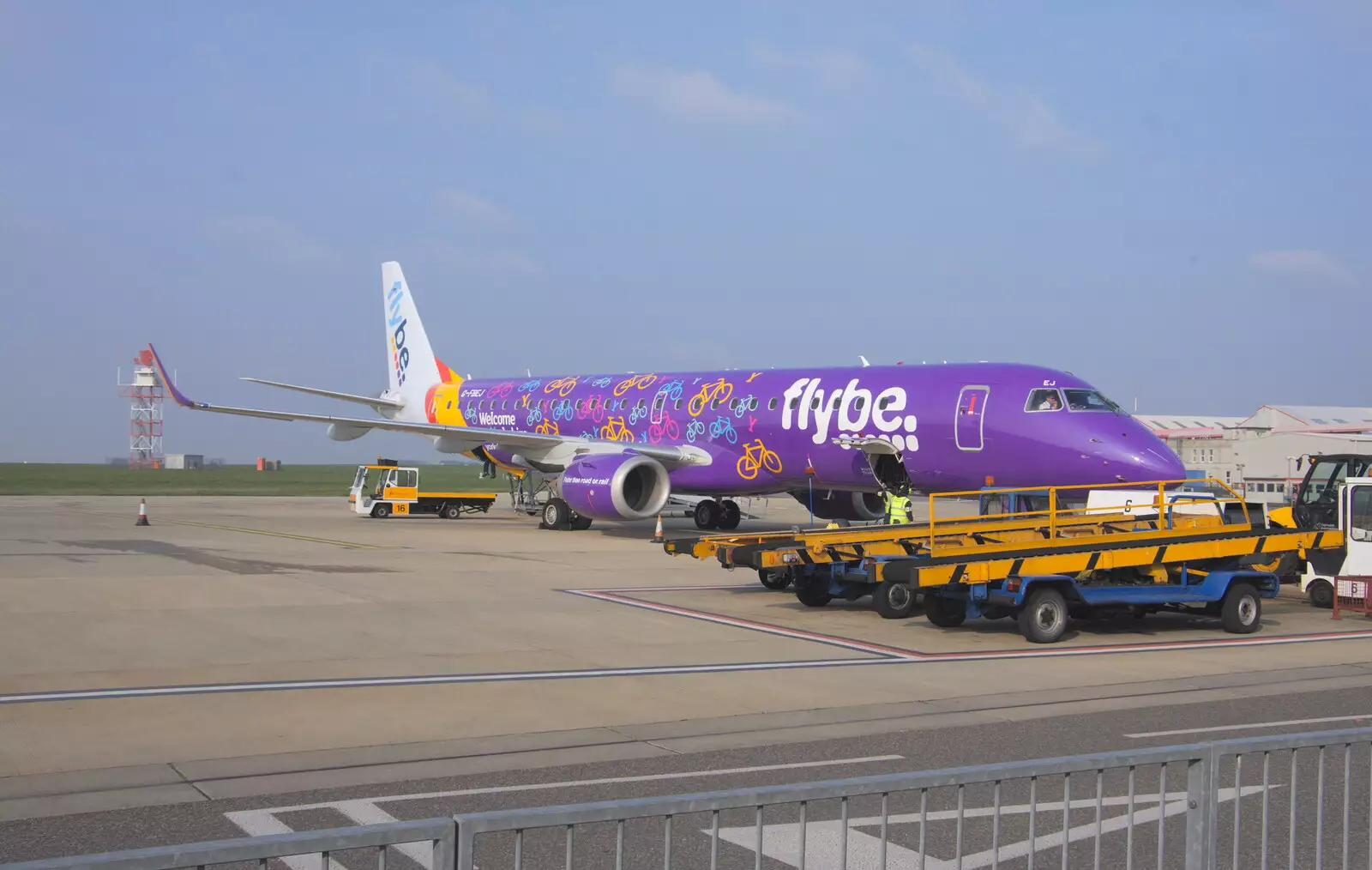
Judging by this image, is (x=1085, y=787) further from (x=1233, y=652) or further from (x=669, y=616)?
(x=669, y=616)

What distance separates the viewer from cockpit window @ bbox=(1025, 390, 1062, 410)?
2120 cm

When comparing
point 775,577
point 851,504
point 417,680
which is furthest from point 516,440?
point 417,680

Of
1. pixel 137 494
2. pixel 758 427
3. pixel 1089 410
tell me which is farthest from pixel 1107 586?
pixel 137 494

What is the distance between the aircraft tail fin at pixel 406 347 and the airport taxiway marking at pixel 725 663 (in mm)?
25110

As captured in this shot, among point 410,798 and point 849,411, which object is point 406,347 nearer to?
point 849,411

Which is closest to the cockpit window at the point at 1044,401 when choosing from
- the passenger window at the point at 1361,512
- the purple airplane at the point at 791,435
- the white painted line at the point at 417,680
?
the purple airplane at the point at 791,435

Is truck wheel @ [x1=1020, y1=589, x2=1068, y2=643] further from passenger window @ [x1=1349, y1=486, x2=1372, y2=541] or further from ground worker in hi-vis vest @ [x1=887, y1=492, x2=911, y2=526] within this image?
ground worker in hi-vis vest @ [x1=887, y1=492, x2=911, y2=526]

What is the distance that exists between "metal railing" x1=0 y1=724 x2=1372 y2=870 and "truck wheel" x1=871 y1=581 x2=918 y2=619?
22.8 feet

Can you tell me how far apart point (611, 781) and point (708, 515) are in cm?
2438

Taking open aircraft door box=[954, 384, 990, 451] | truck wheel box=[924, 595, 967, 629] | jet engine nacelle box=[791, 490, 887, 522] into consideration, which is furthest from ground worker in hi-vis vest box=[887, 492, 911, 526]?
truck wheel box=[924, 595, 967, 629]

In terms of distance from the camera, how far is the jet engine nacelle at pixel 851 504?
29312 millimetres

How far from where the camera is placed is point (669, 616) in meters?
15.1

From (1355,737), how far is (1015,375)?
18.2 metres

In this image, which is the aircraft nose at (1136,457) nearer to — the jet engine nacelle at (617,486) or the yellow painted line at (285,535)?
the jet engine nacelle at (617,486)
